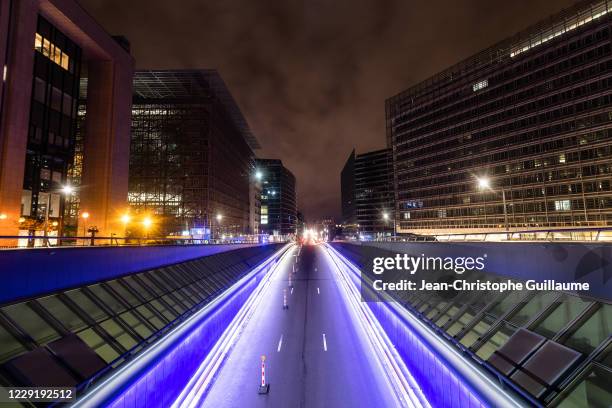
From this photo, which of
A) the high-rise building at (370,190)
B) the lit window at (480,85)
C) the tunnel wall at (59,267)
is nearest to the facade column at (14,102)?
the tunnel wall at (59,267)

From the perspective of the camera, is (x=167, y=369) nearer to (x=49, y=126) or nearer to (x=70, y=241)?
(x=70, y=241)

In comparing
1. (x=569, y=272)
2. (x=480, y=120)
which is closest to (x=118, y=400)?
(x=569, y=272)

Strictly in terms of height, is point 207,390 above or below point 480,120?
below

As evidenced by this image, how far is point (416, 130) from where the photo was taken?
10100 centimetres

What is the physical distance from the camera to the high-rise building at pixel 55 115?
31422 mm

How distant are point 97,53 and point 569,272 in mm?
58770

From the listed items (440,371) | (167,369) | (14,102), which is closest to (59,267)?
(167,369)

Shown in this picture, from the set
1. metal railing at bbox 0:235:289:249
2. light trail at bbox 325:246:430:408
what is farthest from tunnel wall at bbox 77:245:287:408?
light trail at bbox 325:246:430:408

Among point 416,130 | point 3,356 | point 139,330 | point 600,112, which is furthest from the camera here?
point 416,130

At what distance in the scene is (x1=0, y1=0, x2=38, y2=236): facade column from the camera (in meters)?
30.7

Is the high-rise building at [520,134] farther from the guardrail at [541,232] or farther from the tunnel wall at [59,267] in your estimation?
the tunnel wall at [59,267]

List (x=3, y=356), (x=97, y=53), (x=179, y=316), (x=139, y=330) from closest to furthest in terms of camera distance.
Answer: (x=3, y=356) → (x=139, y=330) → (x=179, y=316) → (x=97, y=53)

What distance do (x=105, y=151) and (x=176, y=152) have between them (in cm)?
3637

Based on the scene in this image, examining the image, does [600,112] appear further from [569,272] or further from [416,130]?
[569,272]
